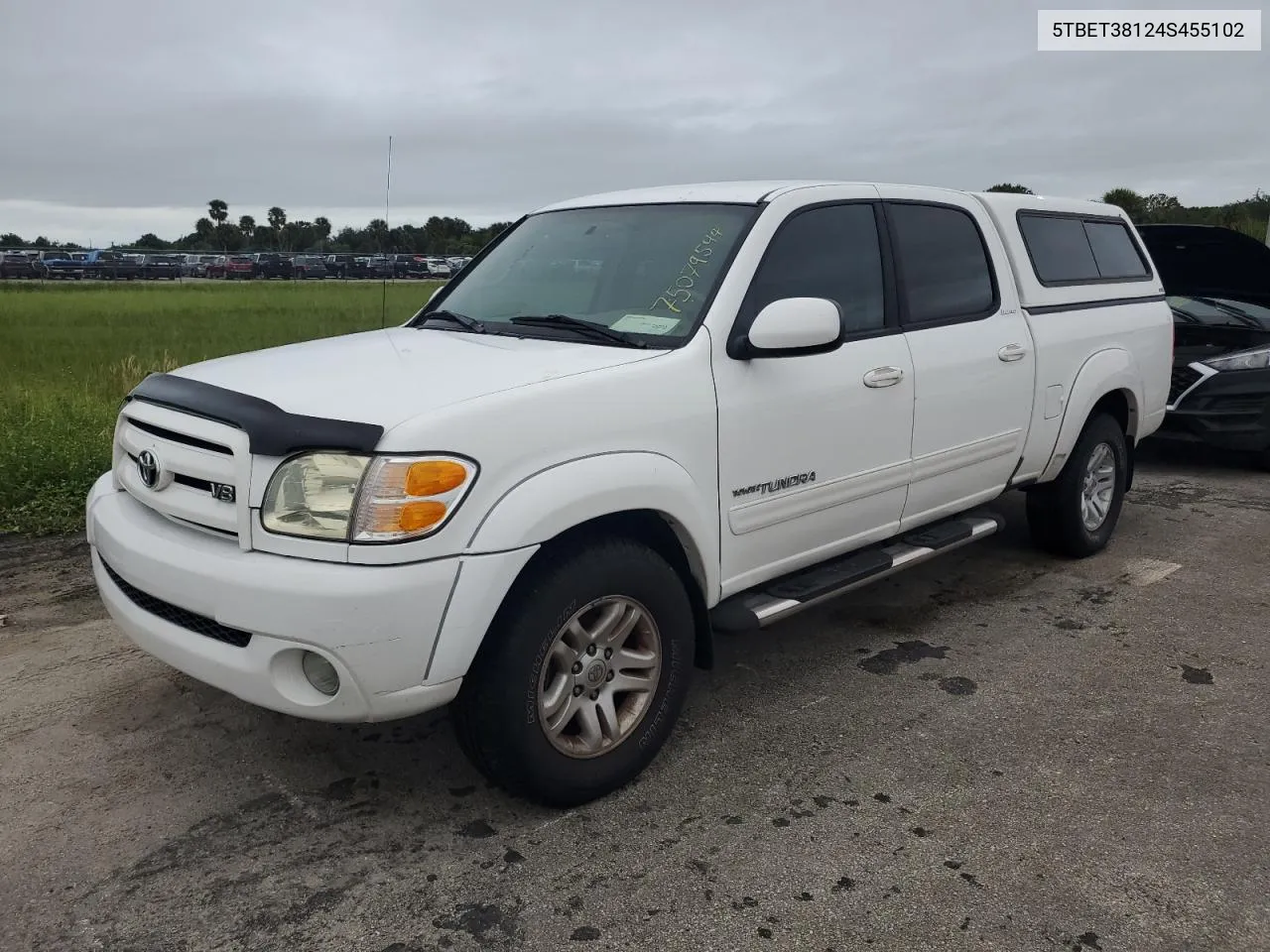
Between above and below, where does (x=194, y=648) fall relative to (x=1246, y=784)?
above

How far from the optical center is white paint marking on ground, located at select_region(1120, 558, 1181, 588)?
516 centimetres

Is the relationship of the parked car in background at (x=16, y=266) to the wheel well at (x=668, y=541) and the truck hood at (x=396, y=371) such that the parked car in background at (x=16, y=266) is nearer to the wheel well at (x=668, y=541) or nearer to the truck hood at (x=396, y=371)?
the truck hood at (x=396, y=371)

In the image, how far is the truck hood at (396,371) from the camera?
107 inches

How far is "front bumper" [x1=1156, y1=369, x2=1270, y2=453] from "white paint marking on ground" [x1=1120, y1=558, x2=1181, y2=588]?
7.81 ft

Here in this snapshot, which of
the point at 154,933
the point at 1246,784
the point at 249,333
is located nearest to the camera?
the point at 154,933

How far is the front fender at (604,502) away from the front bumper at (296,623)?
18 cm

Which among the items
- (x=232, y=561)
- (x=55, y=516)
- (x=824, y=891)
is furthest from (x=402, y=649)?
(x=55, y=516)

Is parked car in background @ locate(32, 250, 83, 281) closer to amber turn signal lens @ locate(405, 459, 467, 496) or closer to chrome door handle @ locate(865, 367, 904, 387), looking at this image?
chrome door handle @ locate(865, 367, 904, 387)

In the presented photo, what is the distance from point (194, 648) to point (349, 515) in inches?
24.9

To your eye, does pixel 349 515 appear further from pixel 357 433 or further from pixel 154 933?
pixel 154 933

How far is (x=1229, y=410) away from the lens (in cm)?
731

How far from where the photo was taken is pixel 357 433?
256 cm

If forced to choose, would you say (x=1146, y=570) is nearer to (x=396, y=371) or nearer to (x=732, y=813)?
(x=732, y=813)

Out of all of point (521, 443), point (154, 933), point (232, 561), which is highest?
point (521, 443)
